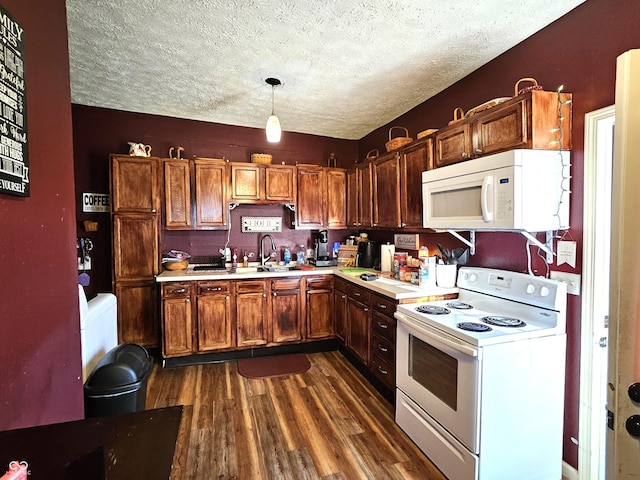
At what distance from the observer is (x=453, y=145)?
220cm

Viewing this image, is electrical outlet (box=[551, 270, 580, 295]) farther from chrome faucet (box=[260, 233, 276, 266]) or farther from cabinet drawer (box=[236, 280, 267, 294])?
chrome faucet (box=[260, 233, 276, 266])

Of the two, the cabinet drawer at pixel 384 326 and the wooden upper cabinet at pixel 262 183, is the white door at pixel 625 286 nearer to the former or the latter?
the cabinet drawer at pixel 384 326

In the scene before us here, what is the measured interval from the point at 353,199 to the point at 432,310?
6.58ft

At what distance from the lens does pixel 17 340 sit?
101cm

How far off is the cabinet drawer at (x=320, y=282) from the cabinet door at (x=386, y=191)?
82 cm

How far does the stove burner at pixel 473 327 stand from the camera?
1.69 metres

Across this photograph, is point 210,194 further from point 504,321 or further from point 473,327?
point 504,321

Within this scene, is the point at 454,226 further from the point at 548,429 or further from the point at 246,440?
the point at 246,440

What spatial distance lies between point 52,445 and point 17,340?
0.47 m

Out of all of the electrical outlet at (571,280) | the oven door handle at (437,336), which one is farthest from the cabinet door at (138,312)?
the electrical outlet at (571,280)

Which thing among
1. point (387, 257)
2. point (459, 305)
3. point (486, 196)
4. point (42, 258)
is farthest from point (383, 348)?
point (42, 258)

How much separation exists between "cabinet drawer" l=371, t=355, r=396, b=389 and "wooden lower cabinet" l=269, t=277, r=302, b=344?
41.9 inches

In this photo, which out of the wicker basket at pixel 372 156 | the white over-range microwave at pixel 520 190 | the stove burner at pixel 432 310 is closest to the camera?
the white over-range microwave at pixel 520 190

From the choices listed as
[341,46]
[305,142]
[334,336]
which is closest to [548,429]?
[334,336]
